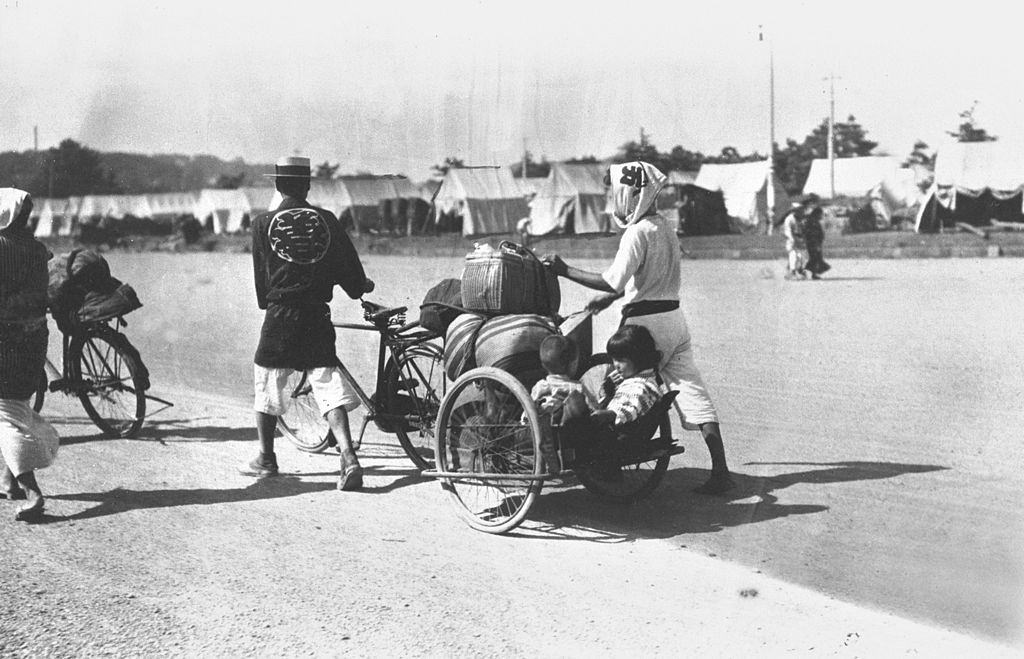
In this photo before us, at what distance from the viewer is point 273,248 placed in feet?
17.8

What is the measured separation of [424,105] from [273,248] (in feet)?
6.81

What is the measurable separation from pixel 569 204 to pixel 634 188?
81.8 ft

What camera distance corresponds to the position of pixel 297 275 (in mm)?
5480

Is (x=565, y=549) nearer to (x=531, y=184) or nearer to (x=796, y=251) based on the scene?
(x=796, y=251)

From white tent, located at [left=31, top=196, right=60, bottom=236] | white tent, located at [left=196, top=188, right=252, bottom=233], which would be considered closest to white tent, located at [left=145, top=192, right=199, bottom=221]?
white tent, located at [left=196, top=188, right=252, bottom=233]

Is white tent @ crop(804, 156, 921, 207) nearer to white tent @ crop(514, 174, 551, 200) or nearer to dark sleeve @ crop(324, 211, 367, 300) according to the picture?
white tent @ crop(514, 174, 551, 200)

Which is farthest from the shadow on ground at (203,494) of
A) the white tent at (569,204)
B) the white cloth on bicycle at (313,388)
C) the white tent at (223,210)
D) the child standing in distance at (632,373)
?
the white tent at (223,210)

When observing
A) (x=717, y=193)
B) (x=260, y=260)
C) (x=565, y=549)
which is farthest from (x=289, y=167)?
(x=717, y=193)

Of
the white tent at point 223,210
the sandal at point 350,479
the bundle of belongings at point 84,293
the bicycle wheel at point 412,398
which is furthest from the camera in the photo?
the white tent at point 223,210

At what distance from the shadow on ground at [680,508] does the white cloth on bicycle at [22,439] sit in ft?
7.69

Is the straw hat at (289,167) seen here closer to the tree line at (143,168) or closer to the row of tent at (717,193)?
the tree line at (143,168)

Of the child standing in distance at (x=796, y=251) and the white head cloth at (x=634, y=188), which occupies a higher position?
the white head cloth at (x=634, y=188)

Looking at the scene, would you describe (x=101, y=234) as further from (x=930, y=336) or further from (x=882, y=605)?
(x=882, y=605)

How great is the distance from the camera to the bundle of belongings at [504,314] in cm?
488
